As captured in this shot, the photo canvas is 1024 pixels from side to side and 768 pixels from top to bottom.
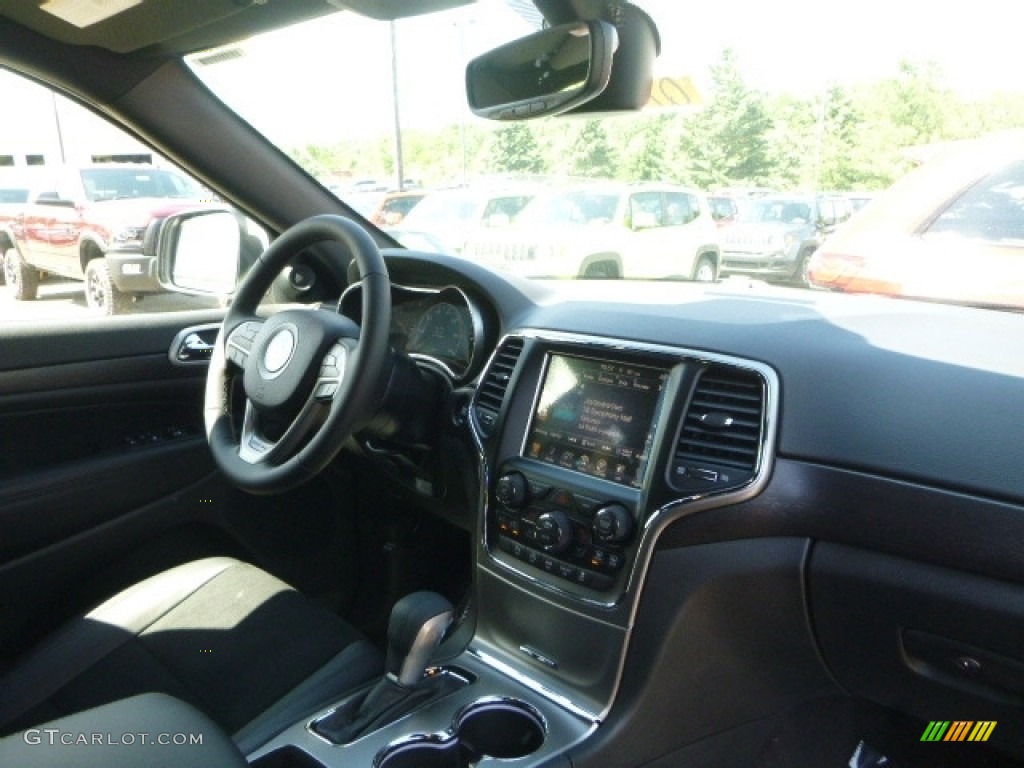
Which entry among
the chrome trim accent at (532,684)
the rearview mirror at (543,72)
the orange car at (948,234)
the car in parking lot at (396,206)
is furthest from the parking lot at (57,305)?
the orange car at (948,234)

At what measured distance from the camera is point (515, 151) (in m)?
2.66

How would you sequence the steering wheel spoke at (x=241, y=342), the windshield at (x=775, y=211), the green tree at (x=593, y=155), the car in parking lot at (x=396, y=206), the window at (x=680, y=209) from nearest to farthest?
the steering wheel spoke at (x=241, y=342) < the green tree at (x=593, y=155) < the windshield at (x=775, y=211) < the car in parking lot at (x=396, y=206) < the window at (x=680, y=209)

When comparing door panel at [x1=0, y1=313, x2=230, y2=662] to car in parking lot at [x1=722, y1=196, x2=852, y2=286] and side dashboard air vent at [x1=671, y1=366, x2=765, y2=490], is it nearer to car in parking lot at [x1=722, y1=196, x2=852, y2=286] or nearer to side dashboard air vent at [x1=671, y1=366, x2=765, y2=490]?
side dashboard air vent at [x1=671, y1=366, x2=765, y2=490]

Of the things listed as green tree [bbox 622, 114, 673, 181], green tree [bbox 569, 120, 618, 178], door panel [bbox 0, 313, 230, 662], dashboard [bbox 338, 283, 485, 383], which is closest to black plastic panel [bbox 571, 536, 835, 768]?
dashboard [bbox 338, 283, 485, 383]

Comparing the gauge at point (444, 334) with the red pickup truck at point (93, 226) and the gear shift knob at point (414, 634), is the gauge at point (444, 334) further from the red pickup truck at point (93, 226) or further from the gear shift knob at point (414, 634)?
the red pickup truck at point (93, 226)

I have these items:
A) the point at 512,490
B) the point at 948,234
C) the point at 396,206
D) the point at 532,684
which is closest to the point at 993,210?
the point at 948,234

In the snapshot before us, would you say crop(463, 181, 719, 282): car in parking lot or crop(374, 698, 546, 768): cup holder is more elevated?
crop(463, 181, 719, 282): car in parking lot

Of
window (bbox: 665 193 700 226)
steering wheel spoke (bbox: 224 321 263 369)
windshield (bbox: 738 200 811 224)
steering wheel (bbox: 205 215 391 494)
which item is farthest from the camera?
window (bbox: 665 193 700 226)

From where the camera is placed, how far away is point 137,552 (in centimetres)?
254

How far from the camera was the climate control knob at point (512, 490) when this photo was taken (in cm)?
192

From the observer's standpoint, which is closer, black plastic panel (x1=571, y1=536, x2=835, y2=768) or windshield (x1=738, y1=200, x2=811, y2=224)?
black plastic panel (x1=571, y1=536, x2=835, y2=768)

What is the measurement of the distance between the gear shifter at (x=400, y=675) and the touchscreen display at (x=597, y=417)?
0.40 metres

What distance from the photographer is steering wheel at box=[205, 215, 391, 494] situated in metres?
1.75

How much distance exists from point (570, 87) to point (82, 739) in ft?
4.54
